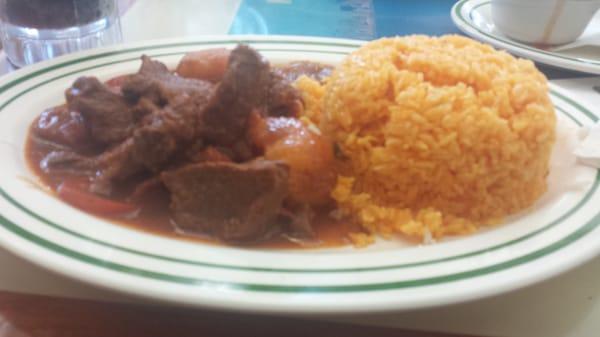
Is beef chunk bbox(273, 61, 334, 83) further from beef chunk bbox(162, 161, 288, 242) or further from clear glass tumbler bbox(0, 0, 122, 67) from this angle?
clear glass tumbler bbox(0, 0, 122, 67)

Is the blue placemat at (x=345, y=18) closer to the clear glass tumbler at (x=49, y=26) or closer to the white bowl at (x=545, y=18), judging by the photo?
the white bowl at (x=545, y=18)

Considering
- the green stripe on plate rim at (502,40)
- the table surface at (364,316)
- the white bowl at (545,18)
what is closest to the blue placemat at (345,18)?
the green stripe on plate rim at (502,40)

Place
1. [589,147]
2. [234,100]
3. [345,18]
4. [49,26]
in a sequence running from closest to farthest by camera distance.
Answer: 1. [234,100]
2. [589,147]
3. [49,26]
4. [345,18]

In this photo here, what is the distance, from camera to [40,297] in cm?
131

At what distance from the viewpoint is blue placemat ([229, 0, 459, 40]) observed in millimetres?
3430

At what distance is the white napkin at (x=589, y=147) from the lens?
67.9 inches

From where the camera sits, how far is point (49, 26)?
8.34ft

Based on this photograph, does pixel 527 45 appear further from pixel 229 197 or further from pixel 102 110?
pixel 102 110

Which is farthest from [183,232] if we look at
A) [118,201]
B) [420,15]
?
[420,15]

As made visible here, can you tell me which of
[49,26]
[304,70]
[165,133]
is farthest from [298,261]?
[49,26]

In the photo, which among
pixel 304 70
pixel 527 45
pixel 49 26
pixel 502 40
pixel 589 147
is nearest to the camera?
pixel 589 147

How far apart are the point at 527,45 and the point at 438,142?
1.80m

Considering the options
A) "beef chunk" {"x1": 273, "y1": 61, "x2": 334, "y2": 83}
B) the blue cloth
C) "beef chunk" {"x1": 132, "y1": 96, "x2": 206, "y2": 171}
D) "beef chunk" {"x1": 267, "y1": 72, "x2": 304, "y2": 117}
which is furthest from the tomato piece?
the blue cloth

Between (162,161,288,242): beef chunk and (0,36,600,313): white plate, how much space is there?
0.10 meters
